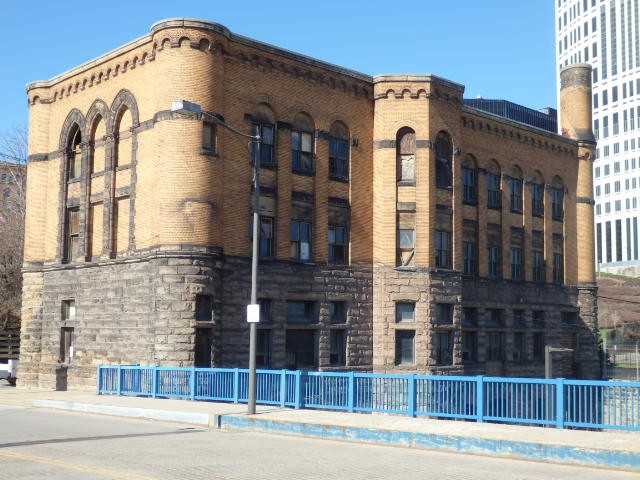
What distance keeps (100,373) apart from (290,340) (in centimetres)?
730

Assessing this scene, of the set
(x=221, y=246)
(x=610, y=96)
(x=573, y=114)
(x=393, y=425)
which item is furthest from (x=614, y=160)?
(x=393, y=425)

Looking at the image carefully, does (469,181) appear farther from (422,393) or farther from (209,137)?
(422,393)

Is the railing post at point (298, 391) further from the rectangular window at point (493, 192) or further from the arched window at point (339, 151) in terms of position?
the rectangular window at point (493, 192)

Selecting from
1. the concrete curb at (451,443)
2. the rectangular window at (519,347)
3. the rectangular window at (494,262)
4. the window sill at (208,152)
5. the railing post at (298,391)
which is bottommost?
the concrete curb at (451,443)

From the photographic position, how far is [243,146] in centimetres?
3086

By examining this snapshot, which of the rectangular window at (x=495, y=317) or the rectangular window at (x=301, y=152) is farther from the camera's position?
the rectangular window at (x=495, y=317)

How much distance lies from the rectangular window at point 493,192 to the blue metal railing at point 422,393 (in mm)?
19429

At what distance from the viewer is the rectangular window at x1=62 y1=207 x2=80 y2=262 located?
34.6m

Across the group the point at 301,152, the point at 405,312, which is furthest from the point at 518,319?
the point at 301,152

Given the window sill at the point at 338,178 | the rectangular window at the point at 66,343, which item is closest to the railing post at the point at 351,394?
the window sill at the point at 338,178

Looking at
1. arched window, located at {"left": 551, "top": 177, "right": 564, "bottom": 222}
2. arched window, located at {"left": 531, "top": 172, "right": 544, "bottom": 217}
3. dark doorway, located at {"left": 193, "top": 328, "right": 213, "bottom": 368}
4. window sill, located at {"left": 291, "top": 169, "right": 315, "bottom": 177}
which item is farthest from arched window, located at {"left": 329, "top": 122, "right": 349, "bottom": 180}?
arched window, located at {"left": 551, "top": 177, "right": 564, "bottom": 222}

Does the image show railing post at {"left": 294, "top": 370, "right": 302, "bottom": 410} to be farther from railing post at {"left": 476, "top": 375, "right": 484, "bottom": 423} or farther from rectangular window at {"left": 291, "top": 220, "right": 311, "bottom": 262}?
rectangular window at {"left": 291, "top": 220, "right": 311, "bottom": 262}

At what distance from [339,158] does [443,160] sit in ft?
15.6

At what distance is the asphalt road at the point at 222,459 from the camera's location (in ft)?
42.6
